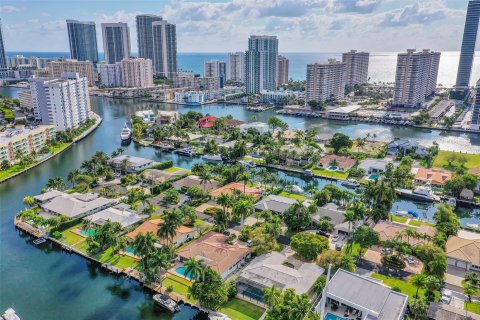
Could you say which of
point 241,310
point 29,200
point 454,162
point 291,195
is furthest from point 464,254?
point 29,200

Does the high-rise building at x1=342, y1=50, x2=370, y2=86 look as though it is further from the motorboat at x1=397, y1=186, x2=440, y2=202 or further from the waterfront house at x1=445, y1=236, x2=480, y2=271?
the waterfront house at x1=445, y1=236, x2=480, y2=271

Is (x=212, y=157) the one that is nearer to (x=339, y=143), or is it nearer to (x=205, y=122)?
(x=339, y=143)

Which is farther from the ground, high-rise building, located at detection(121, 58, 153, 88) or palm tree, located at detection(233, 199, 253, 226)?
high-rise building, located at detection(121, 58, 153, 88)

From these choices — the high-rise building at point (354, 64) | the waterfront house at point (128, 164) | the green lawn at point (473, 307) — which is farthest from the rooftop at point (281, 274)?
the high-rise building at point (354, 64)

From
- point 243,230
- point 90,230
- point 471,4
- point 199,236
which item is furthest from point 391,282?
point 471,4

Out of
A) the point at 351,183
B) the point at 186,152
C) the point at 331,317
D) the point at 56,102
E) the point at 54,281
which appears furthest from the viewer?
the point at 56,102

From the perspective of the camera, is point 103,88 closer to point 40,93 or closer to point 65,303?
point 40,93

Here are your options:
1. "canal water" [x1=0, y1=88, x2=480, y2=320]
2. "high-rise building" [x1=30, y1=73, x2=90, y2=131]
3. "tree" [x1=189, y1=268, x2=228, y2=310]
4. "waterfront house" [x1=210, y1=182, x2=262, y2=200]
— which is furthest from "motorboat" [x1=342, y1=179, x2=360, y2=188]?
"high-rise building" [x1=30, y1=73, x2=90, y2=131]
